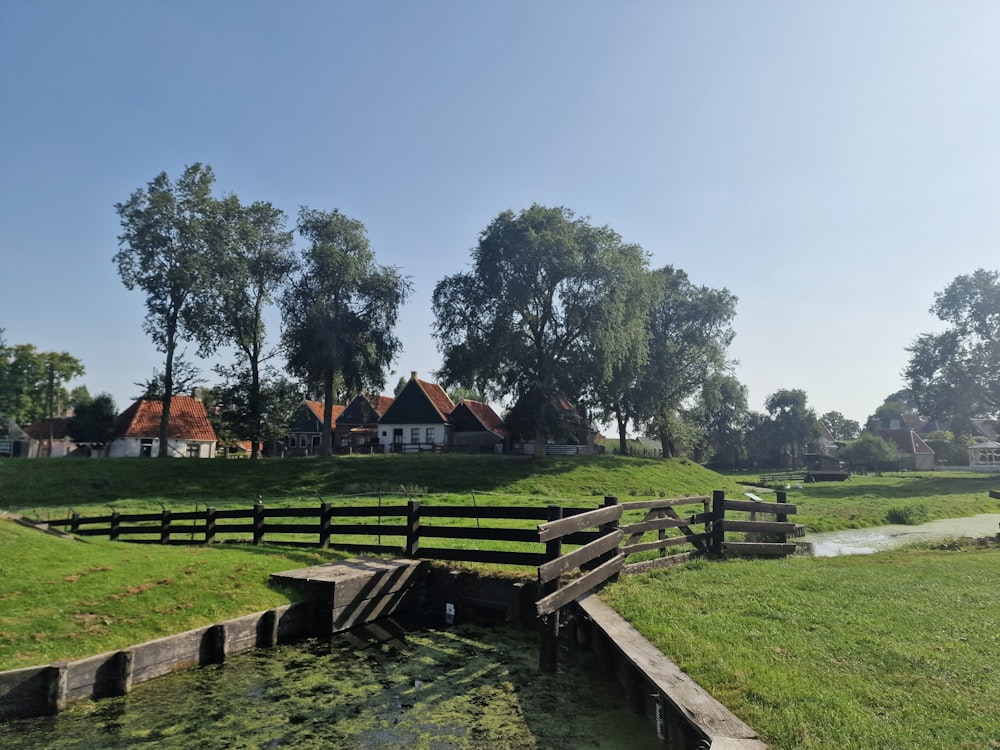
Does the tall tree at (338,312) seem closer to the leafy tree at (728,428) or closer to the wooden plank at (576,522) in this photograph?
the wooden plank at (576,522)

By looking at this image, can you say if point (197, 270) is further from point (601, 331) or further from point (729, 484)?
point (729, 484)

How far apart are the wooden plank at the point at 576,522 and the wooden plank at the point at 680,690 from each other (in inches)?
48.9

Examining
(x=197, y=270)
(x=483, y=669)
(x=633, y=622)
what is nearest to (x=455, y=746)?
(x=483, y=669)

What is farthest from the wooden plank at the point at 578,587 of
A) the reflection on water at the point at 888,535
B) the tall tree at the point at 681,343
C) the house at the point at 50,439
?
the house at the point at 50,439

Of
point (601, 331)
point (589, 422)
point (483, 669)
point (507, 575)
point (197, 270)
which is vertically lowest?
point (483, 669)

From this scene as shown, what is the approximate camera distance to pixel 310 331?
41.8 m

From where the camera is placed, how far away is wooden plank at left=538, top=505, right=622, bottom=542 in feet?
28.2

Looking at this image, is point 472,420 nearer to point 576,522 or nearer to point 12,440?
point 12,440

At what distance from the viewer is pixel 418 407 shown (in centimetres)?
5838

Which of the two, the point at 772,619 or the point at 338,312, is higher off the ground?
the point at 338,312

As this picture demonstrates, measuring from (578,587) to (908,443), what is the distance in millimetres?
94002

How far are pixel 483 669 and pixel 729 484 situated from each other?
35.7m

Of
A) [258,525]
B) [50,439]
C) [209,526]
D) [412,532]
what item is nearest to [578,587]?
[412,532]

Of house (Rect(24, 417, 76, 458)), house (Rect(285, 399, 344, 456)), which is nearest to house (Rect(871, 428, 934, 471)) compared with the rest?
house (Rect(285, 399, 344, 456))
